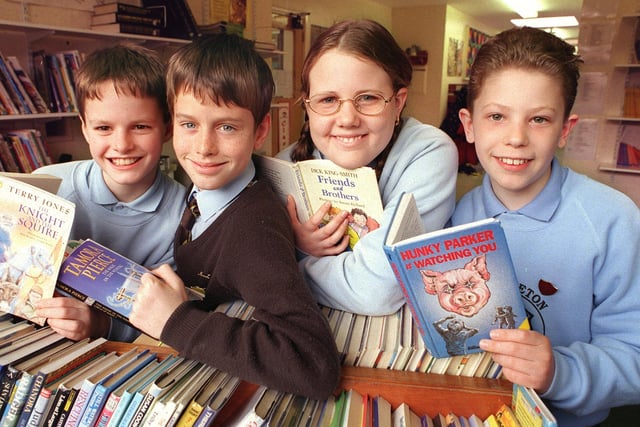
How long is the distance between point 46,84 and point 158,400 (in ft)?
9.54

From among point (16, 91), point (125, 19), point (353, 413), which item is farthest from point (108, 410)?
point (125, 19)

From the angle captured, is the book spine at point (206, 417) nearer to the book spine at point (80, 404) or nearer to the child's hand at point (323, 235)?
the book spine at point (80, 404)

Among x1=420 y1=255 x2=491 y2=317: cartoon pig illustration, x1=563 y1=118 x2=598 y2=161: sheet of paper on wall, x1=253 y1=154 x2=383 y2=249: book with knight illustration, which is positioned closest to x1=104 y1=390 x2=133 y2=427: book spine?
x1=420 y1=255 x2=491 y2=317: cartoon pig illustration

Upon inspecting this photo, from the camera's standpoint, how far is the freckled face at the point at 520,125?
3.41 feet

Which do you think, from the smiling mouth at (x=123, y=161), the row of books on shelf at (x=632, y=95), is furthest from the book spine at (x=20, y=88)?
the row of books on shelf at (x=632, y=95)

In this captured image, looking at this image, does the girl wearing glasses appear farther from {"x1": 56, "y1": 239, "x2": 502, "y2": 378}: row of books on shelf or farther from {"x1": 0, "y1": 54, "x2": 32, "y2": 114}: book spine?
{"x1": 0, "y1": 54, "x2": 32, "y2": 114}: book spine

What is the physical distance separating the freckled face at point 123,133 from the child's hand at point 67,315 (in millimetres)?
379

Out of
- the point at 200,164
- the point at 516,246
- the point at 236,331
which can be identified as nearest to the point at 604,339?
the point at 516,246

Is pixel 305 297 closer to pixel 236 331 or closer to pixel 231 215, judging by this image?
pixel 236 331

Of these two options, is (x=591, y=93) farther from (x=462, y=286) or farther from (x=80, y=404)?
(x=80, y=404)

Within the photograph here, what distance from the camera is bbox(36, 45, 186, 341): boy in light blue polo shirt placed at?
3.92ft

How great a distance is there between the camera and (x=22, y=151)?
282cm

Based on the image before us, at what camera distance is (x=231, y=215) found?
1.02m

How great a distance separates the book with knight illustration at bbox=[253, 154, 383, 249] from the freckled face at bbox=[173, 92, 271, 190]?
5.5 inches
